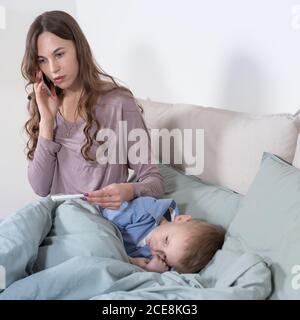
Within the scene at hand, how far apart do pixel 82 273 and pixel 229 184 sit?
604 millimetres

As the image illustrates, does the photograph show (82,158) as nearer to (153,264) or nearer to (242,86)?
(153,264)

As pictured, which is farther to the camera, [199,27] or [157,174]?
[199,27]

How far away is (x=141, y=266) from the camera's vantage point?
1291mm

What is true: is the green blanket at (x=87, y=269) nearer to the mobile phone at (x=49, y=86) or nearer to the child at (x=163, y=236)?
the child at (x=163, y=236)

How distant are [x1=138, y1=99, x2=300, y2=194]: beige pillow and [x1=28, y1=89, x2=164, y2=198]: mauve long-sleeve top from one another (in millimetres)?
165

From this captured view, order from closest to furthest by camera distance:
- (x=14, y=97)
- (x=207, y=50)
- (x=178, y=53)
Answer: (x=207, y=50) → (x=178, y=53) → (x=14, y=97)

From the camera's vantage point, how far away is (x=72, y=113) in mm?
1642

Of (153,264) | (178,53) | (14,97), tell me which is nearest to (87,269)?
(153,264)

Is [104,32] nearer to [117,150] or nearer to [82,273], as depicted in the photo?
[117,150]

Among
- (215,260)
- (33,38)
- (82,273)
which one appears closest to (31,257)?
(82,273)

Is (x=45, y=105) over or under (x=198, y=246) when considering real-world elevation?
over

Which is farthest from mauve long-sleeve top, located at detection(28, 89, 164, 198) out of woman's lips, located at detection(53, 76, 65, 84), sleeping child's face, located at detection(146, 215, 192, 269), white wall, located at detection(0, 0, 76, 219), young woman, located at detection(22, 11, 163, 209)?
white wall, located at detection(0, 0, 76, 219)

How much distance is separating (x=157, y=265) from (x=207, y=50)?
89 centimetres

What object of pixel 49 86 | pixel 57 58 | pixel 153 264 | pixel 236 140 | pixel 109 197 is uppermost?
pixel 57 58
